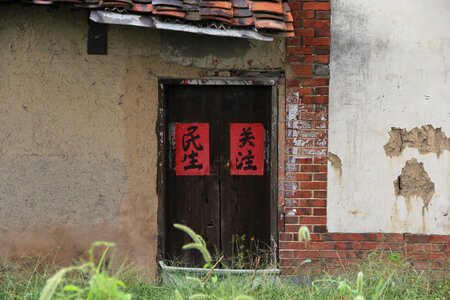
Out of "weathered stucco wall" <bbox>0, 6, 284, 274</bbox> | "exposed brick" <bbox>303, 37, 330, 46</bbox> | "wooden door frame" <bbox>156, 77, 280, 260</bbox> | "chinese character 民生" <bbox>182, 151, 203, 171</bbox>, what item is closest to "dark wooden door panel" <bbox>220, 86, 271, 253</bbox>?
"wooden door frame" <bbox>156, 77, 280, 260</bbox>

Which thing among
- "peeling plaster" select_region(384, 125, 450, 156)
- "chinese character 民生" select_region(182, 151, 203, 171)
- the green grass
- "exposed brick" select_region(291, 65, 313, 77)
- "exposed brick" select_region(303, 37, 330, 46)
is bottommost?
the green grass

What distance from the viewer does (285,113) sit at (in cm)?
638

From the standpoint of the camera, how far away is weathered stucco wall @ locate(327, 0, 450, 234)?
6.31 m

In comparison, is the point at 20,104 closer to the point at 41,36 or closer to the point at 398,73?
the point at 41,36

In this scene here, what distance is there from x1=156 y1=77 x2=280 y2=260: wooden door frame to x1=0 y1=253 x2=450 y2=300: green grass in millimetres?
517

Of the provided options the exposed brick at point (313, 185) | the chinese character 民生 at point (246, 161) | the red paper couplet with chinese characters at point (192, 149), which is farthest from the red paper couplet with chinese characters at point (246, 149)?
the exposed brick at point (313, 185)

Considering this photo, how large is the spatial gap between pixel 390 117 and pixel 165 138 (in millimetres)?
2124

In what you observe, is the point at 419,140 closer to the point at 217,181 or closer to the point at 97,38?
the point at 217,181

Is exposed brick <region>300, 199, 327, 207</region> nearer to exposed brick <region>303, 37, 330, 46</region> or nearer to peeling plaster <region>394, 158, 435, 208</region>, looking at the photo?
peeling plaster <region>394, 158, 435, 208</region>

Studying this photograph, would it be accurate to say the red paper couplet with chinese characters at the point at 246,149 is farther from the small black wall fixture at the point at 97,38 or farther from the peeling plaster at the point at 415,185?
the small black wall fixture at the point at 97,38

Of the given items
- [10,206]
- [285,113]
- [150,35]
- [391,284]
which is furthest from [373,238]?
[10,206]

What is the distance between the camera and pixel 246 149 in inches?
259

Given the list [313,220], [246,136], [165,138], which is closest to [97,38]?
[165,138]

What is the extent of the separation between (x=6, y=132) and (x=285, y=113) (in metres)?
2.61
